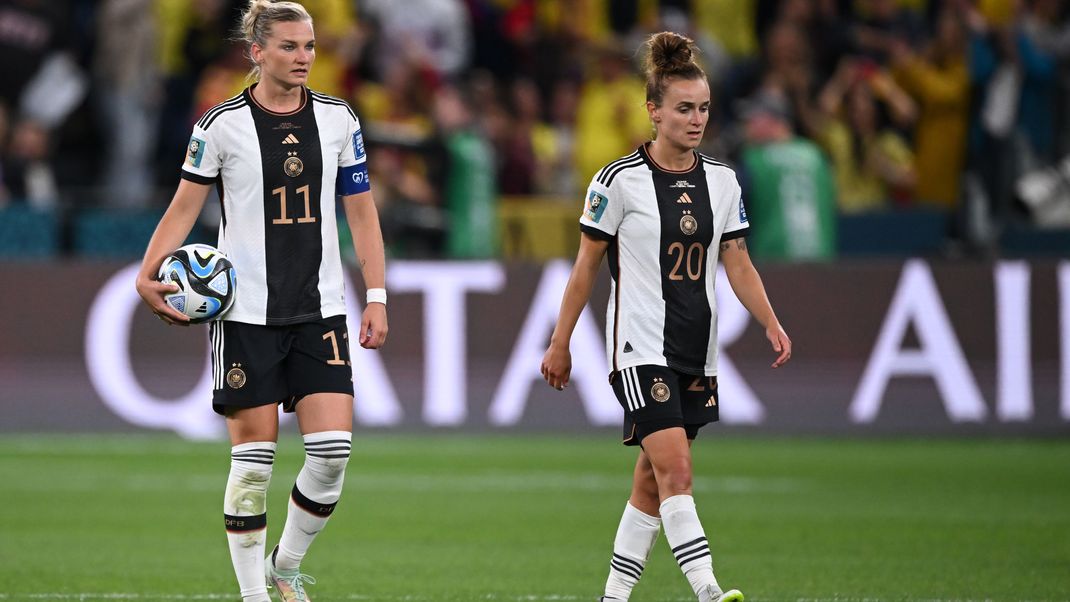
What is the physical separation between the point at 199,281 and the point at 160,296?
0.16m

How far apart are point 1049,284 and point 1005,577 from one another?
20.6 feet

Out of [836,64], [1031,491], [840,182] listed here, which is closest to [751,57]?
[836,64]

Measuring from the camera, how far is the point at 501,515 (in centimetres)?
1059

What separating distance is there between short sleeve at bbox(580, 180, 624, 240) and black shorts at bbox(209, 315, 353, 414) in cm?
106

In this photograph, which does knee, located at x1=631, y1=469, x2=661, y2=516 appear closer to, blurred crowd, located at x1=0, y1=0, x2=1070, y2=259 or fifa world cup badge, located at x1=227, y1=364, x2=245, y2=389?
fifa world cup badge, located at x1=227, y1=364, x2=245, y2=389

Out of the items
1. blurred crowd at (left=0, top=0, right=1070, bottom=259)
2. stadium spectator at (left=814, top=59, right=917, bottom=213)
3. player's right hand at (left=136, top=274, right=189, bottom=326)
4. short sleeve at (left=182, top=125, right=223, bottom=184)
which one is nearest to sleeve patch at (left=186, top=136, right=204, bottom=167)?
short sleeve at (left=182, top=125, right=223, bottom=184)

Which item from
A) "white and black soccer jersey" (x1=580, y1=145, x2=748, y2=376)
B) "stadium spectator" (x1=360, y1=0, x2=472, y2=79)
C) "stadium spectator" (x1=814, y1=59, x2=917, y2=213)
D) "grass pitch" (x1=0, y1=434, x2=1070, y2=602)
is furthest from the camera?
"stadium spectator" (x1=360, y1=0, x2=472, y2=79)

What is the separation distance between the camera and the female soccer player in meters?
6.57

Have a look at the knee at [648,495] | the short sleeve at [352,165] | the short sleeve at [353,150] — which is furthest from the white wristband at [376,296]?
the knee at [648,495]

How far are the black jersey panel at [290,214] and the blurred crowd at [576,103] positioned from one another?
848cm

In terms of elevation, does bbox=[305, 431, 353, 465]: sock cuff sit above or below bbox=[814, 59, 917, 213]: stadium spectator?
below

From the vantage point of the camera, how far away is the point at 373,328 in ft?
22.0

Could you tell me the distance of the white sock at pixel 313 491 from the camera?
6641 mm

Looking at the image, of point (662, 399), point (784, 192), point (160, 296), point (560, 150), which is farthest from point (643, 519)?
point (560, 150)
